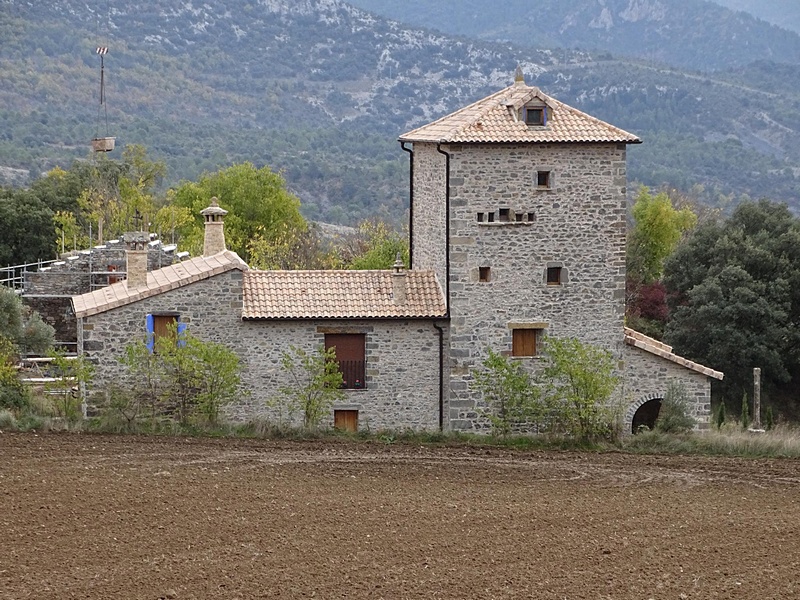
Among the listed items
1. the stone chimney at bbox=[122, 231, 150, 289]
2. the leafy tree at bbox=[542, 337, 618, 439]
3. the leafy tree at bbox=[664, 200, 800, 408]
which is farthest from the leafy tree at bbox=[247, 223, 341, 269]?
the leafy tree at bbox=[542, 337, 618, 439]

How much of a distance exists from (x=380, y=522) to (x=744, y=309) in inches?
983

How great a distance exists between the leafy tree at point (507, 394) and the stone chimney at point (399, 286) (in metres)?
1.91

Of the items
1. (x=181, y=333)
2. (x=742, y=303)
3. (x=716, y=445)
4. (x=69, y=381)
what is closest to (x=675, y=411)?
(x=716, y=445)

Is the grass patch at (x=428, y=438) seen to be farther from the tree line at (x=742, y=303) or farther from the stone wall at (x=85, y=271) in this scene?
the tree line at (x=742, y=303)

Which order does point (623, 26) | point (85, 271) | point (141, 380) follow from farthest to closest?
1. point (623, 26)
2. point (85, 271)
3. point (141, 380)

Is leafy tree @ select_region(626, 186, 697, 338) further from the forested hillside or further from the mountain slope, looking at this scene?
the mountain slope

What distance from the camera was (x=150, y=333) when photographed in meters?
25.7

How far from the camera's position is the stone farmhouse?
84.7ft

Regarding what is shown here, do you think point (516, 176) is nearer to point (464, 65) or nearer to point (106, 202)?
point (106, 202)

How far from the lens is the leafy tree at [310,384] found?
84.2 ft

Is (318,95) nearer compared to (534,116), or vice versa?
(534,116)

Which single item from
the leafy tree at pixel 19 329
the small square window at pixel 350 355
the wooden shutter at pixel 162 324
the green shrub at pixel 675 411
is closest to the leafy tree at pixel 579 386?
the green shrub at pixel 675 411

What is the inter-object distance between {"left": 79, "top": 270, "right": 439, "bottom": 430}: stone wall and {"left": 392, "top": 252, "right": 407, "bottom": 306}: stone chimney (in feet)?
1.48

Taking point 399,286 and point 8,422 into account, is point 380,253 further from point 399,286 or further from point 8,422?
point 8,422
